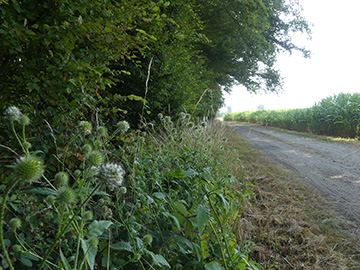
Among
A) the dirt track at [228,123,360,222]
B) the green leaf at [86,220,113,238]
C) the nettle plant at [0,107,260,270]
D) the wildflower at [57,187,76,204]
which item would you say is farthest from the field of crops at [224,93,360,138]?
the wildflower at [57,187,76,204]

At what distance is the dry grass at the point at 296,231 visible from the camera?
1807mm

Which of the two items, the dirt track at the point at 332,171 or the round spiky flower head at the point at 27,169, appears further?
the dirt track at the point at 332,171

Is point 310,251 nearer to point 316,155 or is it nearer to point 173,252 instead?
point 173,252

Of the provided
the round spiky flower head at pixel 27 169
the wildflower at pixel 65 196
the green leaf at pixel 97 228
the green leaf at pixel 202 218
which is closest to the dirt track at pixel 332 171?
the green leaf at pixel 202 218

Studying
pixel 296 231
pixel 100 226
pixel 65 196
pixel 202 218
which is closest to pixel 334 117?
pixel 296 231

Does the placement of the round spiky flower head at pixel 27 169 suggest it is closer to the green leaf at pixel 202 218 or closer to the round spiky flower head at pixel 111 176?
the round spiky flower head at pixel 111 176

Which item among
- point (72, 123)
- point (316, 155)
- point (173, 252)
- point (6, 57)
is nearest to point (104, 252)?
point (173, 252)

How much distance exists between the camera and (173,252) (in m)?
1.44

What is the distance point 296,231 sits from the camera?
2178mm

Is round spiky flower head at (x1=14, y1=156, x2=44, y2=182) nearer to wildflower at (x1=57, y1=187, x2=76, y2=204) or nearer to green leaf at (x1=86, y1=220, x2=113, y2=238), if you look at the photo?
wildflower at (x1=57, y1=187, x2=76, y2=204)

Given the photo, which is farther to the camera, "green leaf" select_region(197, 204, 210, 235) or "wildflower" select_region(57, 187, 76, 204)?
"green leaf" select_region(197, 204, 210, 235)

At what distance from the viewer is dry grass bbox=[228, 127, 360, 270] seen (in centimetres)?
181

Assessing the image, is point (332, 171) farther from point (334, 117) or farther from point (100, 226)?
point (334, 117)

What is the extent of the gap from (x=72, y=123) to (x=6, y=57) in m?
0.69
